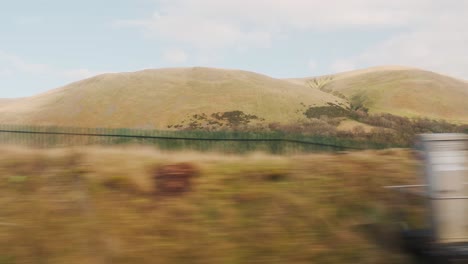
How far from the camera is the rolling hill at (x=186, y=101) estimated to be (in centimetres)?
8512

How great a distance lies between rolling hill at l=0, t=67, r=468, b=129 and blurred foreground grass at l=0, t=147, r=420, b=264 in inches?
2864

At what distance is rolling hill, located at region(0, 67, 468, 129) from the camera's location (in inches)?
3351

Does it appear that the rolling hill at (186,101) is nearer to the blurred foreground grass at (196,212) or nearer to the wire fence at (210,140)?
the wire fence at (210,140)

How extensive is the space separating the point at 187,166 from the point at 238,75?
342ft

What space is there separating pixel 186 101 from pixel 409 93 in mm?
63532

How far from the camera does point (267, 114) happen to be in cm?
8388

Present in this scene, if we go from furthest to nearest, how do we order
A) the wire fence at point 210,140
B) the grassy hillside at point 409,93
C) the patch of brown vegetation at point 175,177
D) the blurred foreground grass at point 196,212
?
the grassy hillside at point 409,93
the wire fence at point 210,140
the patch of brown vegetation at point 175,177
the blurred foreground grass at point 196,212

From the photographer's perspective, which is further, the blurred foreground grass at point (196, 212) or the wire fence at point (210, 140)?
the wire fence at point (210, 140)

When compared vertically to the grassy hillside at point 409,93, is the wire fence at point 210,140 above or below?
below

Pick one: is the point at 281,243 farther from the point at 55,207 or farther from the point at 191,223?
the point at 55,207

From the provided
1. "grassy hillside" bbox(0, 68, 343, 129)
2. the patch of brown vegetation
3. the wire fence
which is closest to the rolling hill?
"grassy hillside" bbox(0, 68, 343, 129)

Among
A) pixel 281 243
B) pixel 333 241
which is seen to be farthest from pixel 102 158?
pixel 333 241

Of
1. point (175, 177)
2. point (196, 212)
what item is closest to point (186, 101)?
point (175, 177)

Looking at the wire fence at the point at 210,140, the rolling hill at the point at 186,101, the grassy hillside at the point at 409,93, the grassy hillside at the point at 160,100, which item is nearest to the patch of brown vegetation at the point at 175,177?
the wire fence at the point at 210,140
